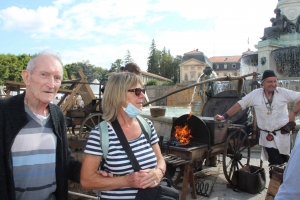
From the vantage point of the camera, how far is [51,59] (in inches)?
86.0

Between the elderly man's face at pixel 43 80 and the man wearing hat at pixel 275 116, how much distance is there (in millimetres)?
3577

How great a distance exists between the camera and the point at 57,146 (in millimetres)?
2164

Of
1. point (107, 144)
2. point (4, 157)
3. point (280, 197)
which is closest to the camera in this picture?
point (280, 197)

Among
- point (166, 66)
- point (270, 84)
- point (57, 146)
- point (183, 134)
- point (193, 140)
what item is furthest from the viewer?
point (166, 66)

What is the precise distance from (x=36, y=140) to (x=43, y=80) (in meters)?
0.41

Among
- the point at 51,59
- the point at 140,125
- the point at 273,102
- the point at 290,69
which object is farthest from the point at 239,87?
the point at 290,69

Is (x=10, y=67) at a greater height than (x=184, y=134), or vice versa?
(x=10, y=67)

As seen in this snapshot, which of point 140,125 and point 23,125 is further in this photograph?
point 140,125

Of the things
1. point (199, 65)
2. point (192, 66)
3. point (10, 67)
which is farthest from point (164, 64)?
point (10, 67)

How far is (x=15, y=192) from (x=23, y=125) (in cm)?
43

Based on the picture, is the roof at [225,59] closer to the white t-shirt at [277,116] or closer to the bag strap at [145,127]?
the white t-shirt at [277,116]

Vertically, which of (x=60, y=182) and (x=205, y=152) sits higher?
(x=60, y=182)

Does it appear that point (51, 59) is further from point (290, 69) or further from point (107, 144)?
point (290, 69)

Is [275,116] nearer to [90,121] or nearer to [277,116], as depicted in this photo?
[277,116]
